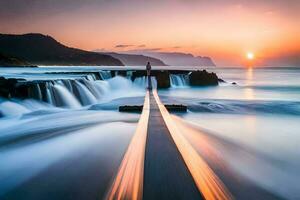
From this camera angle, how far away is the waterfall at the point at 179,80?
49.7m

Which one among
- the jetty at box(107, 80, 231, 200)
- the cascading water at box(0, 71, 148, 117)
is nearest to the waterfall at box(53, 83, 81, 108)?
the cascading water at box(0, 71, 148, 117)

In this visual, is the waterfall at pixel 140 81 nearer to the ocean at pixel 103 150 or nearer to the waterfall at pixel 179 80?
the waterfall at pixel 179 80

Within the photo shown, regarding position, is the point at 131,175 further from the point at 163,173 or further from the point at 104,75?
the point at 104,75

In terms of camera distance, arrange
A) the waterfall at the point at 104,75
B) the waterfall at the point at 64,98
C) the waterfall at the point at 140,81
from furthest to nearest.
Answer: the waterfall at the point at 140,81, the waterfall at the point at 104,75, the waterfall at the point at 64,98

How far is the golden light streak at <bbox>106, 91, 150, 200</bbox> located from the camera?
16.8 feet

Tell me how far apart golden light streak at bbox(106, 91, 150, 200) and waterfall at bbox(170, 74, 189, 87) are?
4047 centimetres

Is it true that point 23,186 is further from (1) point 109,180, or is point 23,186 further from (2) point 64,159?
(2) point 64,159

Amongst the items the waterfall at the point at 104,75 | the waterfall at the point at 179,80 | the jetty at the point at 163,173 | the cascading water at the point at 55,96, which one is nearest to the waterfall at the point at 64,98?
the cascading water at the point at 55,96

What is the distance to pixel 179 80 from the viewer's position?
50.7 m

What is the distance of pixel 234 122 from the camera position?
1612cm

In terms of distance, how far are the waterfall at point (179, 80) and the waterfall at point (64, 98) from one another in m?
25.6

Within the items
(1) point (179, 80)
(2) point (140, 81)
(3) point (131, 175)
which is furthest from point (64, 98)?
(1) point (179, 80)

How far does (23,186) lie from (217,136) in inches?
288

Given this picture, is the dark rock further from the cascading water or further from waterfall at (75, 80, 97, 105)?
waterfall at (75, 80, 97, 105)
